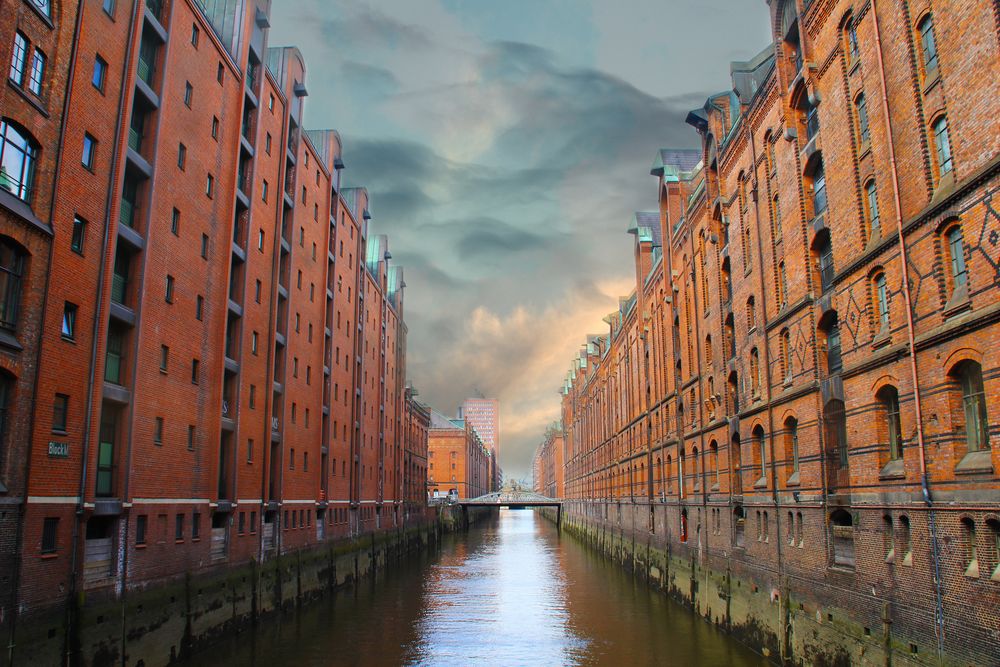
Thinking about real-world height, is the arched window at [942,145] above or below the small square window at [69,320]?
above

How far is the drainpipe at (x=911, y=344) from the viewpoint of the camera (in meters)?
12.5

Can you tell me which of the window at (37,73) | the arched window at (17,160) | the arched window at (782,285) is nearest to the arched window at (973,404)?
the arched window at (782,285)

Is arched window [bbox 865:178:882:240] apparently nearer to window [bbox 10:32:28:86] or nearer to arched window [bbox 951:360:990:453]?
arched window [bbox 951:360:990:453]

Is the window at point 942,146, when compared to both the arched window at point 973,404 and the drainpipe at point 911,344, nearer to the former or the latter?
the drainpipe at point 911,344

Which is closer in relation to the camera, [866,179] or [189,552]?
[866,179]

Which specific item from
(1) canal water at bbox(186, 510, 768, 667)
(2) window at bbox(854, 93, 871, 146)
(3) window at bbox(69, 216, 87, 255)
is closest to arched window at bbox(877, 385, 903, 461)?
(2) window at bbox(854, 93, 871, 146)

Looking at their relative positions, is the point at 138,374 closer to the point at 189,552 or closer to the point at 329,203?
the point at 189,552

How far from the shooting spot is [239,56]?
27.7 meters

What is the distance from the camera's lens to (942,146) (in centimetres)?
1318

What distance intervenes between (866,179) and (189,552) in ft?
68.8

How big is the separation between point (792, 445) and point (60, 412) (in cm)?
1853

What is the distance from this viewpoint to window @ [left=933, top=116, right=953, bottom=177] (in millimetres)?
12953

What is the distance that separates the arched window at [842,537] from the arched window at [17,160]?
62.7ft

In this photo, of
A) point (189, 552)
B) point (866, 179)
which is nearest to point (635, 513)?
point (189, 552)
